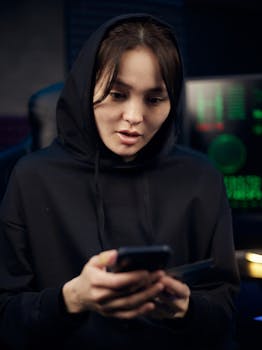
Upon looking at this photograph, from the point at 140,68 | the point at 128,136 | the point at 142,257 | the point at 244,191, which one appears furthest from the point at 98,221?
the point at 244,191

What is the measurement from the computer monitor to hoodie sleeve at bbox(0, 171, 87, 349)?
4.11 ft

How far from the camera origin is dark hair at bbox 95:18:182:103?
1408mm

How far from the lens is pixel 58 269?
1.52m

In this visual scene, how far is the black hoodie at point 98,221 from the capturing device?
1.43 metres

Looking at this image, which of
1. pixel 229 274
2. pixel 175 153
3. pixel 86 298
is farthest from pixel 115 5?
pixel 86 298

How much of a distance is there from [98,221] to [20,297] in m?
0.28

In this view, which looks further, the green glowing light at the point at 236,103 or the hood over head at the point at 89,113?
the green glowing light at the point at 236,103

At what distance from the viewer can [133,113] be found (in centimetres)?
139

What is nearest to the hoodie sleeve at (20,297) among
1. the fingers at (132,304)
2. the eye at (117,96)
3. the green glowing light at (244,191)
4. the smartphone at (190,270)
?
the fingers at (132,304)

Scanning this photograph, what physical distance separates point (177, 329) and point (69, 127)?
0.59 meters

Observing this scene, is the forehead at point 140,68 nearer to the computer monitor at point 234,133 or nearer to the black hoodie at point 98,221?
the black hoodie at point 98,221

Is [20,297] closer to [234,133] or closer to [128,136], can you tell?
[128,136]

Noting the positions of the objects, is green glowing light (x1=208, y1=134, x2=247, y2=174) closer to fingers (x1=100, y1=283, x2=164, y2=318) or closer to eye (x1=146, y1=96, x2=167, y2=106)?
eye (x1=146, y1=96, x2=167, y2=106)

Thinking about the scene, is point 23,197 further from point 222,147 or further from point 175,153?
point 222,147
